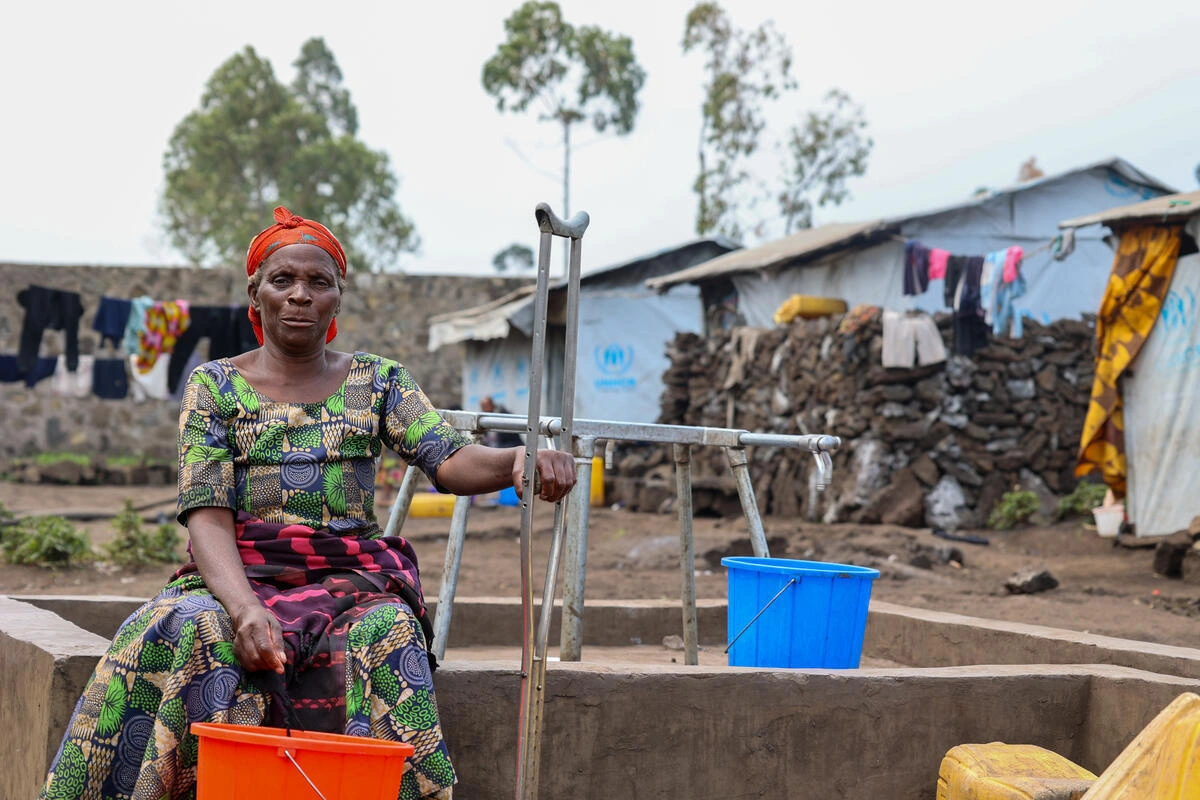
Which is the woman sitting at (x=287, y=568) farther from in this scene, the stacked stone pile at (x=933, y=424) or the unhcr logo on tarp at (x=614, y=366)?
the unhcr logo on tarp at (x=614, y=366)

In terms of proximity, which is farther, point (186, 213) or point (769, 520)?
point (186, 213)

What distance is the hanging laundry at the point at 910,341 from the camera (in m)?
10.5

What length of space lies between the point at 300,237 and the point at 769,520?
975 centimetres

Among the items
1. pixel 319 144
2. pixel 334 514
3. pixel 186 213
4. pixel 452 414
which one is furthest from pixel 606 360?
pixel 186 213

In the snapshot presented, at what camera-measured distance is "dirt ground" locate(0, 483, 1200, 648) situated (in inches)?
266

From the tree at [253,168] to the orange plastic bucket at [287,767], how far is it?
2719 cm

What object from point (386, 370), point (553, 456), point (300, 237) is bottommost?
point (553, 456)

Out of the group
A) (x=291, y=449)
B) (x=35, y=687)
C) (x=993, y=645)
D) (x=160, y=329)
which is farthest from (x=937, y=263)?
(x=35, y=687)

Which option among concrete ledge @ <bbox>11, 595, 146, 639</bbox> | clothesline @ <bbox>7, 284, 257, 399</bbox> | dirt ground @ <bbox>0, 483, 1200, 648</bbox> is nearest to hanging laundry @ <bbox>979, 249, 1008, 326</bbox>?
dirt ground @ <bbox>0, 483, 1200, 648</bbox>

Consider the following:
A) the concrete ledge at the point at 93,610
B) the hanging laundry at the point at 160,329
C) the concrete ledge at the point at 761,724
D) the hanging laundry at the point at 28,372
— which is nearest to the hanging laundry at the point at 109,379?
the hanging laundry at the point at 28,372

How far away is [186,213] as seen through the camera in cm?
2997

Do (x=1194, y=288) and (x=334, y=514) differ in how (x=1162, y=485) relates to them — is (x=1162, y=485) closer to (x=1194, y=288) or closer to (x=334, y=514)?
(x=1194, y=288)

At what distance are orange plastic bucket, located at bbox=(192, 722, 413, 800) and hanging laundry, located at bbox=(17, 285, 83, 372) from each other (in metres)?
12.4

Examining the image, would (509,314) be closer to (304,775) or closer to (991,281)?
(991,281)
